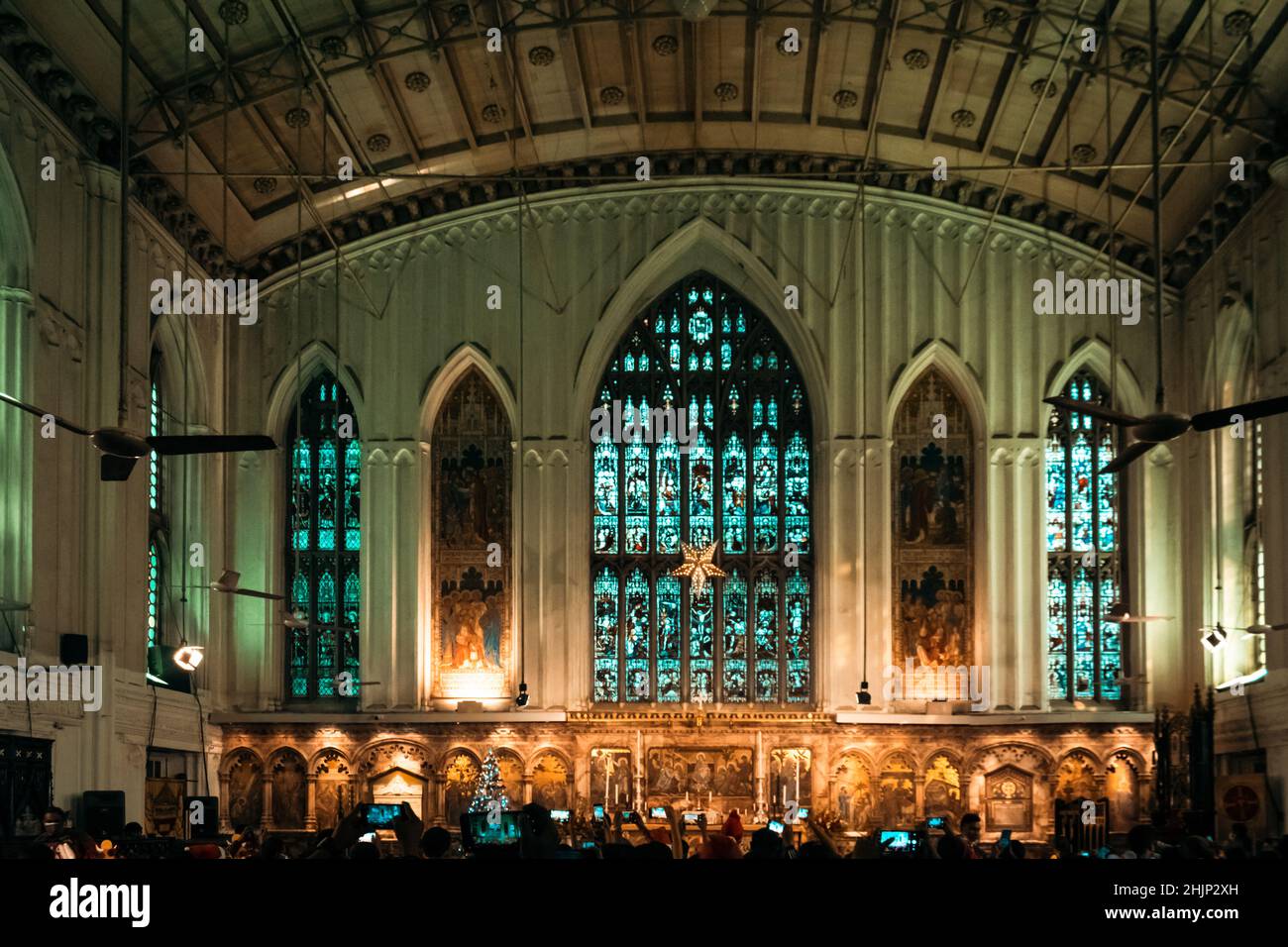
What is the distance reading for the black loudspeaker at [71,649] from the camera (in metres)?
20.0

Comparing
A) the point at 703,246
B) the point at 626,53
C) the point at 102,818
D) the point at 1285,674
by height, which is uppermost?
the point at 626,53

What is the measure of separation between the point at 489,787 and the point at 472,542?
4.13 meters

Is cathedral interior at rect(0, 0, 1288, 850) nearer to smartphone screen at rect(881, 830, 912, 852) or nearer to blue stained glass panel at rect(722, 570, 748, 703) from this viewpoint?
blue stained glass panel at rect(722, 570, 748, 703)

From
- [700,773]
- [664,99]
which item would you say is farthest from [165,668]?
[664,99]

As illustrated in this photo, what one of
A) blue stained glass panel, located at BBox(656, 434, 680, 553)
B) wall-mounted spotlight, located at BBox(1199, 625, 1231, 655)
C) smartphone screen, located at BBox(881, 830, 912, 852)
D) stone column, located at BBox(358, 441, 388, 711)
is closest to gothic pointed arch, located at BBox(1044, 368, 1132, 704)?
wall-mounted spotlight, located at BBox(1199, 625, 1231, 655)

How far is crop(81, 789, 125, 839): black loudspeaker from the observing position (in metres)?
19.7

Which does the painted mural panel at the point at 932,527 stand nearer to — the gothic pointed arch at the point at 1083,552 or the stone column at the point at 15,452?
the gothic pointed arch at the point at 1083,552

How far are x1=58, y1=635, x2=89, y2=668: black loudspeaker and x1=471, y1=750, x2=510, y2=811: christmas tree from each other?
24.0 ft

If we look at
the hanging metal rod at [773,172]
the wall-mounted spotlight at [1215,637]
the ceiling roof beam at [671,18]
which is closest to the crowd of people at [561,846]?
the wall-mounted spotlight at [1215,637]

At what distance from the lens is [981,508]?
89.8ft

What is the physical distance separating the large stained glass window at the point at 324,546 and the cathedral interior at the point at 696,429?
60 mm

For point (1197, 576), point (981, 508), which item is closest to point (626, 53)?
point (981, 508)
